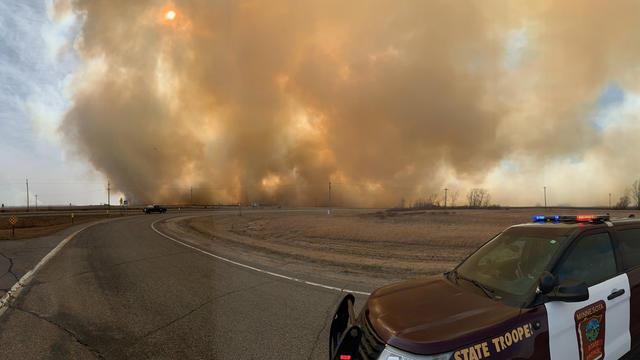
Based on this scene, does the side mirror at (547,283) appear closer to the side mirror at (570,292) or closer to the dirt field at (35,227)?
the side mirror at (570,292)

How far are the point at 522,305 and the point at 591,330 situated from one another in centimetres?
90

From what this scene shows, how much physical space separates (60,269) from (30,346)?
6.05 m

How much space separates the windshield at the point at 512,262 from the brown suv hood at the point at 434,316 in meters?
0.33

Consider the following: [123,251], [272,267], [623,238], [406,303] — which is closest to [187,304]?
[272,267]

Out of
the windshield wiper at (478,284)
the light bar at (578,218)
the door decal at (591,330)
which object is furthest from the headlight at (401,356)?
the light bar at (578,218)

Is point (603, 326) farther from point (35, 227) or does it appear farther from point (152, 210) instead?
point (152, 210)

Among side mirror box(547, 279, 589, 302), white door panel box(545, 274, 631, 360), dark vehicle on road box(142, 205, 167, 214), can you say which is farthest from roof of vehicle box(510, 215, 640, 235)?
dark vehicle on road box(142, 205, 167, 214)

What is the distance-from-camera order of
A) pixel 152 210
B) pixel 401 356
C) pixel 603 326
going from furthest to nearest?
1. pixel 152 210
2. pixel 603 326
3. pixel 401 356

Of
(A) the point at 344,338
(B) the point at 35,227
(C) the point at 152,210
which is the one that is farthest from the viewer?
(C) the point at 152,210

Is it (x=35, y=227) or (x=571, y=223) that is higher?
(x=571, y=223)

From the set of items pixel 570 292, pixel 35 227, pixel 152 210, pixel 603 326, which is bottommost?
pixel 35 227

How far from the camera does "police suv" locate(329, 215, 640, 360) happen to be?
2143 mm

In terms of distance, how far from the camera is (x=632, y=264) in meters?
3.31

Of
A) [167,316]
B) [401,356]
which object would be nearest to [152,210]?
[167,316]
